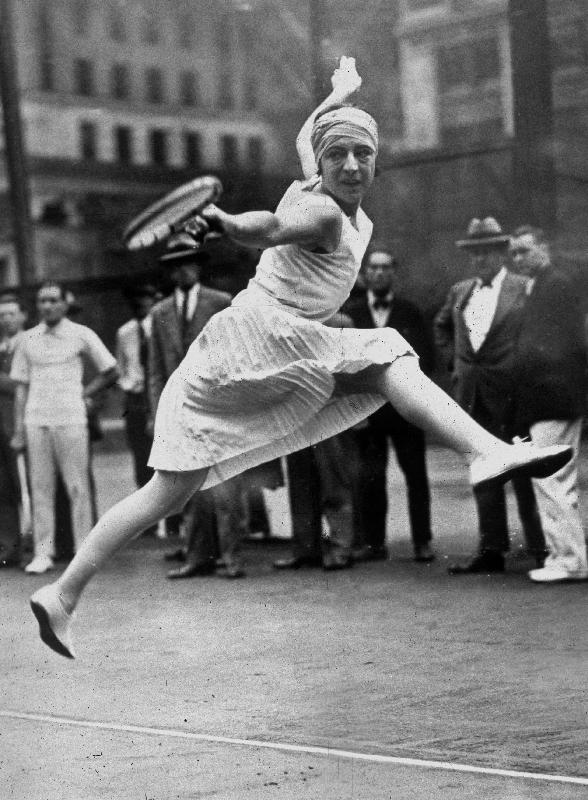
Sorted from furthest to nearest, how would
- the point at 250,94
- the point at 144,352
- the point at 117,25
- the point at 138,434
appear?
the point at 138,434 → the point at 144,352 → the point at 117,25 → the point at 250,94

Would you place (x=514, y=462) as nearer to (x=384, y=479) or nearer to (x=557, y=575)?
(x=557, y=575)

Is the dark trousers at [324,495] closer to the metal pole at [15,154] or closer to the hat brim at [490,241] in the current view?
the hat brim at [490,241]

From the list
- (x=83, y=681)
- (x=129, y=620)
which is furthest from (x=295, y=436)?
(x=129, y=620)

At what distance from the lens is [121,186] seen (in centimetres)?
834

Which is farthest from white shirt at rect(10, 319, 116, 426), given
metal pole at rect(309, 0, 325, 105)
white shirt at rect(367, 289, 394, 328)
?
metal pole at rect(309, 0, 325, 105)

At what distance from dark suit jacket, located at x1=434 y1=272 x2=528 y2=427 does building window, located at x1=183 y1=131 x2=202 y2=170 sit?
55.3 inches

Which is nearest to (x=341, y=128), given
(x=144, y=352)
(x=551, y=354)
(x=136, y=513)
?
(x=136, y=513)

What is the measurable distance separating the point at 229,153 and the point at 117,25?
3.89 feet

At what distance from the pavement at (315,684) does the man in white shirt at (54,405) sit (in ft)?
1.86

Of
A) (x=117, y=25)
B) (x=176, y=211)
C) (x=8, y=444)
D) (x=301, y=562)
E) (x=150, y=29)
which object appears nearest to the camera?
(x=176, y=211)

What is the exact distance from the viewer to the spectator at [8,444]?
29.9 feet

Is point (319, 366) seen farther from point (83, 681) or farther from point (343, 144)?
point (83, 681)

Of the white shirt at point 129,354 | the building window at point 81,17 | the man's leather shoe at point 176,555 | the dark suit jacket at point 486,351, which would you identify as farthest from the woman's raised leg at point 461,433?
the white shirt at point 129,354

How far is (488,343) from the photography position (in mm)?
7516
